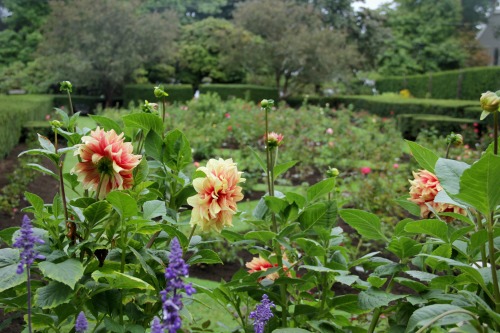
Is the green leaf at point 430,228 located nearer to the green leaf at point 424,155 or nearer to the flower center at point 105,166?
the green leaf at point 424,155

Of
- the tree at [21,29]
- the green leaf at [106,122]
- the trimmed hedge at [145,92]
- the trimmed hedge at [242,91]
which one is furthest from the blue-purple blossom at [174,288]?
the tree at [21,29]

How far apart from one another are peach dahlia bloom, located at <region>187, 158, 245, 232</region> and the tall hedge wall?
13.7 meters

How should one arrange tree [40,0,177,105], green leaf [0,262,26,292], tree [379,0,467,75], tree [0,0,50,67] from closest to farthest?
green leaf [0,262,26,292] < tree [40,0,177,105] < tree [0,0,50,67] < tree [379,0,467,75]

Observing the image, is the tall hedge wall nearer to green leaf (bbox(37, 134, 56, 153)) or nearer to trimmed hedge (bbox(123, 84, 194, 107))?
trimmed hedge (bbox(123, 84, 194, 107))

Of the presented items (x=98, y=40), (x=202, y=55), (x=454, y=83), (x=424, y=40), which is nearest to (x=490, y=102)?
(x=454, y=83)

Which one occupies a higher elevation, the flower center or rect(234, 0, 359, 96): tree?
rect(234, 0, 359, 96): tree

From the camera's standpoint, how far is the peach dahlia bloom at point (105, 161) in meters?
1.02

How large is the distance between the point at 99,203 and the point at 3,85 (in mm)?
20075


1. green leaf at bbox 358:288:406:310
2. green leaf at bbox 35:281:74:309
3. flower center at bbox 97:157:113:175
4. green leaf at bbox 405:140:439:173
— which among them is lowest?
green leaf at bbox 358:288:406:310

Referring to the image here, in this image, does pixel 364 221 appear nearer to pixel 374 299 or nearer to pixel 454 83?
pixel 374 299

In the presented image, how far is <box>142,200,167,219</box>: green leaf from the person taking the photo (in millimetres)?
1029

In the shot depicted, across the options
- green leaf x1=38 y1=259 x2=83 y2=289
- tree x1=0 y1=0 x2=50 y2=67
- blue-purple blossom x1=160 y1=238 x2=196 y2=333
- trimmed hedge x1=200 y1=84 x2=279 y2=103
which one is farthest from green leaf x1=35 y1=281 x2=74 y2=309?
tree x1=0 y1=0 x2=50 y2=67

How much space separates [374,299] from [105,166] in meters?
0.55

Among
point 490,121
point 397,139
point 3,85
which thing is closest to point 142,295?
point 397,139
